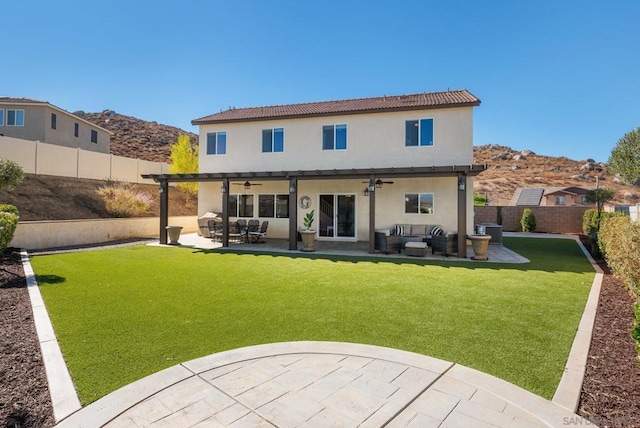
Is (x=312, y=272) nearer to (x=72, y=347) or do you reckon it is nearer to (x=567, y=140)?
(x=72, y=347)

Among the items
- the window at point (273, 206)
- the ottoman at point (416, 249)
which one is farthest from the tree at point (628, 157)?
the window at point (273, 206)

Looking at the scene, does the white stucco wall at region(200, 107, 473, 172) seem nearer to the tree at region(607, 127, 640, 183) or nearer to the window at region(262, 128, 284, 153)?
the window at region(262, 128, 284, 153)

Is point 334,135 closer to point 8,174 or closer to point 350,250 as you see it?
point 350,250

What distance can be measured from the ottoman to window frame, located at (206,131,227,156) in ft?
35.2

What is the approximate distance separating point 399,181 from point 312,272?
7592mm

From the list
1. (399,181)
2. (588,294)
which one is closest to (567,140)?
(399,181)

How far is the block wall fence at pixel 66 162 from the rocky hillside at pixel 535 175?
3857cm

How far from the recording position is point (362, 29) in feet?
45.7

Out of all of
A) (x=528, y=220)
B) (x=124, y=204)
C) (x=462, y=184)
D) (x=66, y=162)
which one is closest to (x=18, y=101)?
(x=66, y=162)

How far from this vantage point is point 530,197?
32.2 meters

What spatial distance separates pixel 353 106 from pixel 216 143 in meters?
7.50

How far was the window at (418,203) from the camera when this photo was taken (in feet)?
46.8

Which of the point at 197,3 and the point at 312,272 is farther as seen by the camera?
the point at 197,3

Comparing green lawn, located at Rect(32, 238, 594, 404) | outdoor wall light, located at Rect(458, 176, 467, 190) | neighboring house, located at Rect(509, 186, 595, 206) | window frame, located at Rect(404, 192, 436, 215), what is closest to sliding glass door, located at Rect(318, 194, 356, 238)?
window frame, located at Rect(404, 192, 436, 215)
